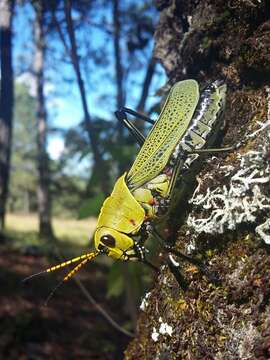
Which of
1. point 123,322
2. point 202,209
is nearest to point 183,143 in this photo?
point 202,209

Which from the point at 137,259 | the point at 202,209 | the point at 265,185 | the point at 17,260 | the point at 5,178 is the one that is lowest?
the point at 17,260

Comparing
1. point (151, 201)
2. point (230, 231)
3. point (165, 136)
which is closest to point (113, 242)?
point (151, 201)

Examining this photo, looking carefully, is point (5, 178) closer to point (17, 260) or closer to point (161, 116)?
point (17, 260)

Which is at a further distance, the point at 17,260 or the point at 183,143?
the point at 17,260

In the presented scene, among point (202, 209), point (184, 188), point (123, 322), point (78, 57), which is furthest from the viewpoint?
point (123, 322)

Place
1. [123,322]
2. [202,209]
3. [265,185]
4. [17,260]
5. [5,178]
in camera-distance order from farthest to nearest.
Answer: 1. [5,178]
2. [17,260]
3. [123,322]
4. [202,209]
5. [265,185]

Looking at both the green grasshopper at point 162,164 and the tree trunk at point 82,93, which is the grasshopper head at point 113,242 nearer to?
the green grasshopper at point 162,164

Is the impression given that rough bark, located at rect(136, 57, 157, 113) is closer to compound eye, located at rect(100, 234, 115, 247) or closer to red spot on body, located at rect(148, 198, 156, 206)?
red spot on body, located at rect(148, 198, 156, 206)

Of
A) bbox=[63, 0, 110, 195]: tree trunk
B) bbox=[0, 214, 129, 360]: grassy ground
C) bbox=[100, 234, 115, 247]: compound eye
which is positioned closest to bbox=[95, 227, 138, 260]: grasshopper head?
bbox=[100, 234, 115, 247]: compound eye
